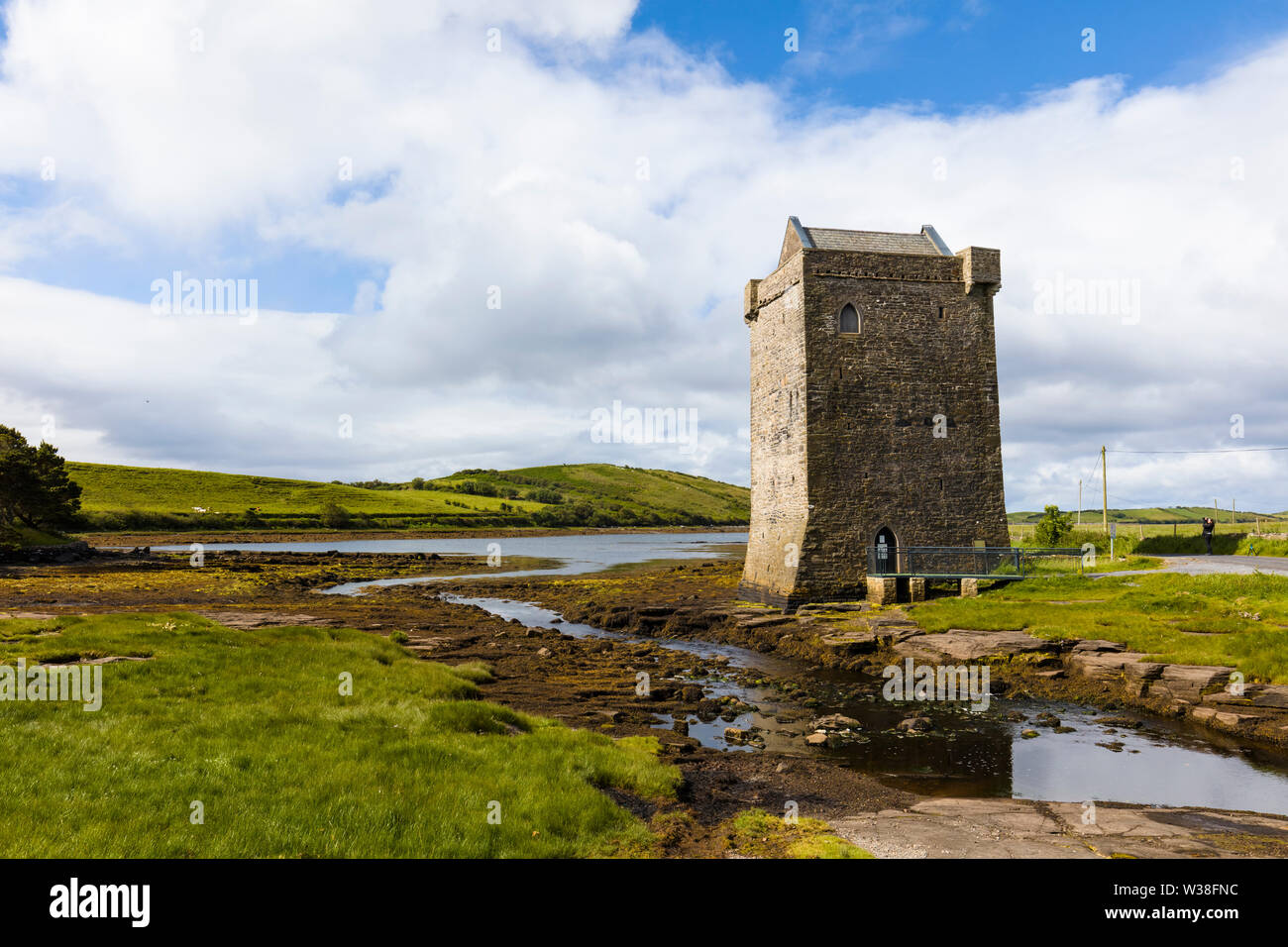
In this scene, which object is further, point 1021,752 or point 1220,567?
point 1220,567

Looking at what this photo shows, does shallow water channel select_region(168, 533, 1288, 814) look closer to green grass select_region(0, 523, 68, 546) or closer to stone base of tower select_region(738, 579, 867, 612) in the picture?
stone base of tower select_region(738, 579, 867, 612)

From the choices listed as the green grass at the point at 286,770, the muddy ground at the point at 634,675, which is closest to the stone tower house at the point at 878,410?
the muddy ground at the point at 634,675

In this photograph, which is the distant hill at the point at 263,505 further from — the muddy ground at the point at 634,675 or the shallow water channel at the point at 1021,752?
the shallow water channel at the point at 1021,752

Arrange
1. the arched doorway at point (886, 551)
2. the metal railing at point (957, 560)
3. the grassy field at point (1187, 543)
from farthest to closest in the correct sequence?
the grassy field at point (1187, 543) → the arched doorway at point (886, 551) → the metal railing at point (957, 560)

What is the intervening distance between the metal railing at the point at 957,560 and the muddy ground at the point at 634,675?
7346mm

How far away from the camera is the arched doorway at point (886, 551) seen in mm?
30016

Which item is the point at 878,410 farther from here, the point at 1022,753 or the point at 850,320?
the point at 1022,753

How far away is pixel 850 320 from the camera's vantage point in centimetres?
3053

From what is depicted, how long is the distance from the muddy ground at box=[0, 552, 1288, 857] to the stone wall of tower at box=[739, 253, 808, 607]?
3932mm

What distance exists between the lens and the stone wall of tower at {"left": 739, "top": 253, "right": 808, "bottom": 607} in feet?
99.3

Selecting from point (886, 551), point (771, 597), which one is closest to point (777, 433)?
point (886, 551)

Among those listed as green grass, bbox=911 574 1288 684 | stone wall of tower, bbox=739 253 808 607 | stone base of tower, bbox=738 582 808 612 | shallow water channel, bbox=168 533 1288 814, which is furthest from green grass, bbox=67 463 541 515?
green grass, bbox=911 574 1288 684

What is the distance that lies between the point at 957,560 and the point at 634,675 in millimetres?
16960
